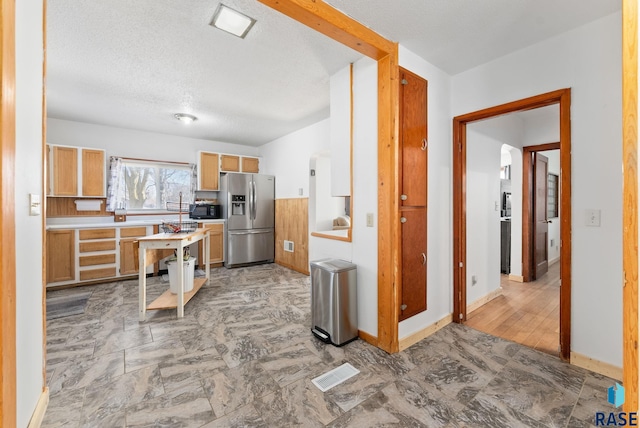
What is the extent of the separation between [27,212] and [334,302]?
6.58ft

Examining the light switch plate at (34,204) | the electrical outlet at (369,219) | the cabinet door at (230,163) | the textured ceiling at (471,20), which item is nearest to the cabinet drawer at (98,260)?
the cabinet door at (230,163)

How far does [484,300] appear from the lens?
3352mm

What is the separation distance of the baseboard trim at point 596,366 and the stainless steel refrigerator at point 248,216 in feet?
15.4

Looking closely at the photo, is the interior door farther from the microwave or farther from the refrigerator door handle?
the microwave

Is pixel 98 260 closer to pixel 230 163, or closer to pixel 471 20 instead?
pixel 230 163

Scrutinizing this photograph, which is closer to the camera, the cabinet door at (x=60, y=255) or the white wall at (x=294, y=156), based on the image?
the cabinet door at (x=60, y=255)

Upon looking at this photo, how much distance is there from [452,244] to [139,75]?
149 inches

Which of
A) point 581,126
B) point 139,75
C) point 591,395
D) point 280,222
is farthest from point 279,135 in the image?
point 591,395

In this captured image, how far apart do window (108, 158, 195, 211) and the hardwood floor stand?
5322 millimetres

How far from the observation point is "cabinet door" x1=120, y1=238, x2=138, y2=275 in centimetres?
434

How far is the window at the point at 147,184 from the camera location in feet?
15.3

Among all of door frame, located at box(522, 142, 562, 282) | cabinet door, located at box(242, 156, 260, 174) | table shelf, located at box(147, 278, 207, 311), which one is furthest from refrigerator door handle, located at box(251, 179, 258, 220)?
door frame, located at box(522, 142, 562, 282)

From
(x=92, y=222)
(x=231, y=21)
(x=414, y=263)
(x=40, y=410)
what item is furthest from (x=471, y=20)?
(x=92, y=222)

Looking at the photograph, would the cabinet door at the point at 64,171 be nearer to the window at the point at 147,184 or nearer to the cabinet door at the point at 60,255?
the window at the point at 147,184
